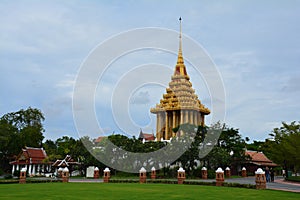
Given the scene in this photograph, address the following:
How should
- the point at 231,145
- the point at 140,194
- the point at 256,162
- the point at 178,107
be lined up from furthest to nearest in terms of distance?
the point at 178,107, the point at 256,162, the point at 231,145, the point at 140,194

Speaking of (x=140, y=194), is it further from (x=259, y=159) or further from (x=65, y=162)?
(x=259, y=159)

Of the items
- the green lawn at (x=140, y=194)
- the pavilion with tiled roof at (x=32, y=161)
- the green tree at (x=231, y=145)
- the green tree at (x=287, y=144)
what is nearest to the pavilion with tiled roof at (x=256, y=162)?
the green tree at (x=231, y=145)

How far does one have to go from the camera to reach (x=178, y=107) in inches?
2371

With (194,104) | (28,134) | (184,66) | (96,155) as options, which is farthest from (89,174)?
(184,66)

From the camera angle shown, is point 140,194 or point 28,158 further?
point 28,158

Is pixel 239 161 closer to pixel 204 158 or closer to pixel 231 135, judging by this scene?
pixel 231 135

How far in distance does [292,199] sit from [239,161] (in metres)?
30.0

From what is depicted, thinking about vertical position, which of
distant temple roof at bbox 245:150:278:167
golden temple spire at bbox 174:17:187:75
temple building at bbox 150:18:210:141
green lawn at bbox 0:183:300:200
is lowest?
green lawn at bbox 0:183:300:200

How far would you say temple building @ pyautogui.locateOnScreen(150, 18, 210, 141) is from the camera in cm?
6038

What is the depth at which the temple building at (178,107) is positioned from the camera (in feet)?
198

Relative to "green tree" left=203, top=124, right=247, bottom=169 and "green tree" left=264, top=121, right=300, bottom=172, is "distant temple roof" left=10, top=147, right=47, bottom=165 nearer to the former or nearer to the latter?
"green tree" left=203, top=124, right=247, bottom=169

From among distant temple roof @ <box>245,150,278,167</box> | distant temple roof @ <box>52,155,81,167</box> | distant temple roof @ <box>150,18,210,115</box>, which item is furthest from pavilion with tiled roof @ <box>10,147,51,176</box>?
distant temple roof @ <box>245,150,278,167</box>

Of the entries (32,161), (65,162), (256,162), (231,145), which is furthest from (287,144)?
(32,161)

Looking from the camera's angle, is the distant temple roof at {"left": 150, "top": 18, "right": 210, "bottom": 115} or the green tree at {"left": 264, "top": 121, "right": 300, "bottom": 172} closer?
the green tree at {"left": 264, "top": 121, "right": 300, "bottom": 172}
